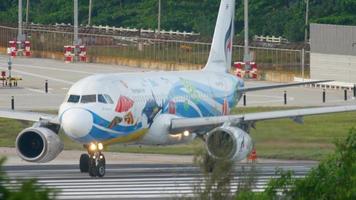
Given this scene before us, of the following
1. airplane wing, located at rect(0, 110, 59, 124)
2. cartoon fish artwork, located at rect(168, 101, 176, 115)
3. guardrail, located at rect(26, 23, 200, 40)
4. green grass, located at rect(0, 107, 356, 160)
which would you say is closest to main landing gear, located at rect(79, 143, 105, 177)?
airplane wing, located at rect(0, 110, 59, 124)

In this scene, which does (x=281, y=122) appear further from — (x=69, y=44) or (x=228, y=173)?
(x=69, y=44)

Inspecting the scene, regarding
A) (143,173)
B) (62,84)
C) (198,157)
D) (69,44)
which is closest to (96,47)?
(69,44)

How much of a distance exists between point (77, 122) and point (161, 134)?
15.5 ft

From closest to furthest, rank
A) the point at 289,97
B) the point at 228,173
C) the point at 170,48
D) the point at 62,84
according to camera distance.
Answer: the point at 228,173, the point at 289,97, the point at 62,84, the point at 170,48

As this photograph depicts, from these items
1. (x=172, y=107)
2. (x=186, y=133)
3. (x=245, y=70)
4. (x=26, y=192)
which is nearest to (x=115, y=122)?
(x=172, y=107)

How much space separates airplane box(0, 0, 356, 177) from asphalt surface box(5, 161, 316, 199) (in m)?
0.71

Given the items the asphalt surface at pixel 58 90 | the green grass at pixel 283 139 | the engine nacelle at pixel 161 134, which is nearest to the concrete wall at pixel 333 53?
the asphalt surface at pixel 58 90

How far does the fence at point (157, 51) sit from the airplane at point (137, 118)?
139ft

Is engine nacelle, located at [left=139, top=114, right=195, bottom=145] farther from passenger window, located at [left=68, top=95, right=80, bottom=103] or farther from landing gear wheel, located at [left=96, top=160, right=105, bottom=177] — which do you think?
passenger window, located at [left=68, top=95, right=80, bottom=103]

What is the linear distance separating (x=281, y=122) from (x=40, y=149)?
17.9 metres

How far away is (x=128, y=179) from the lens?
43719mm

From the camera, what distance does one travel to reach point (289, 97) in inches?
3159

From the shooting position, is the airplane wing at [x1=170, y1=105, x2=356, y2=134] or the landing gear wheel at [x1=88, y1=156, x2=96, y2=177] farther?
the airplane wing at [x1=170, y1=105, x2=356, y2=134]

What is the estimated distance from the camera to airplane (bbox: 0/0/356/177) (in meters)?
42.9
